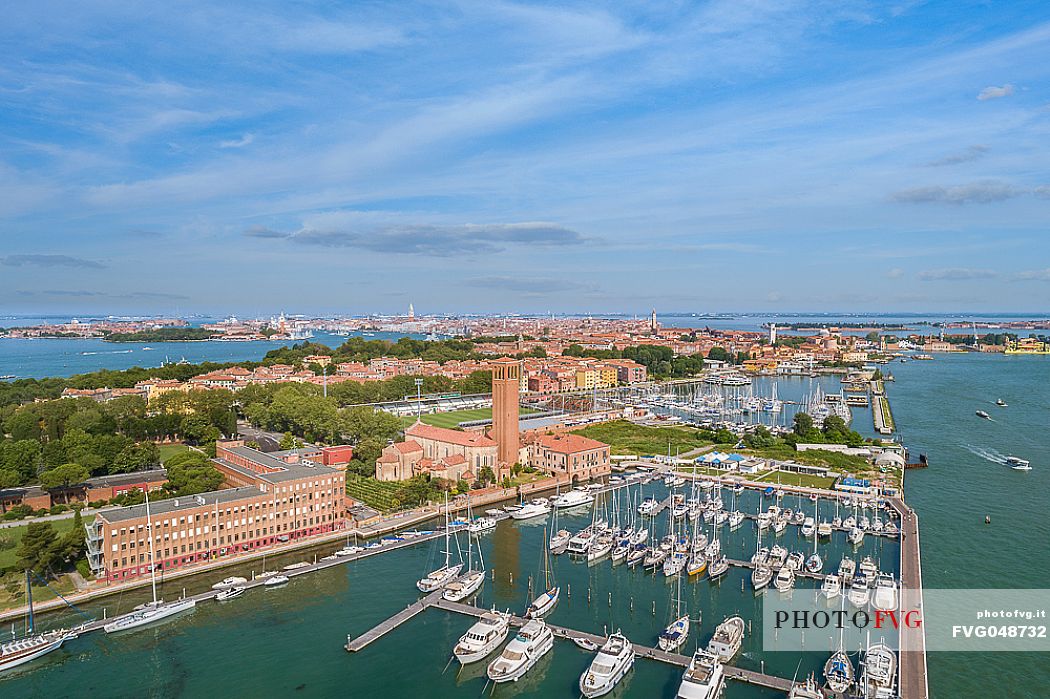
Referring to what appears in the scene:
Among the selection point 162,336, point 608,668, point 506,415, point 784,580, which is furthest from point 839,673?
point 162,336


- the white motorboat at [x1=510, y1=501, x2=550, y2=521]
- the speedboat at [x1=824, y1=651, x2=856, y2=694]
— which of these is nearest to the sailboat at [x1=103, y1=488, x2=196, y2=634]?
the white motorboat at [x1=510, y1=501, x2=550, y2=521]

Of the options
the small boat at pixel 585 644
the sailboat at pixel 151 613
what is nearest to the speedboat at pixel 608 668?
the small boat at pixel 585 644

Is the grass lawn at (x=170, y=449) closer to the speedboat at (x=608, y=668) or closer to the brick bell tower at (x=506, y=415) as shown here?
the brick bell tower at (x=506, y=415)

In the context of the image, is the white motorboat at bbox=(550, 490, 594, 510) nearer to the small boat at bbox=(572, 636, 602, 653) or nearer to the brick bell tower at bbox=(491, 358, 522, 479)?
the brick bell tower at bbox=(491, 358, 522, 479)

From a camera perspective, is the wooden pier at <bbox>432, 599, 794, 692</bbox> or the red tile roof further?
the red tile roof

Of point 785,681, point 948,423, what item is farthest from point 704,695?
point 948,423

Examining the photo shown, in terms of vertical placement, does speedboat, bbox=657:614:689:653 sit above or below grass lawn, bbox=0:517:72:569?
below
